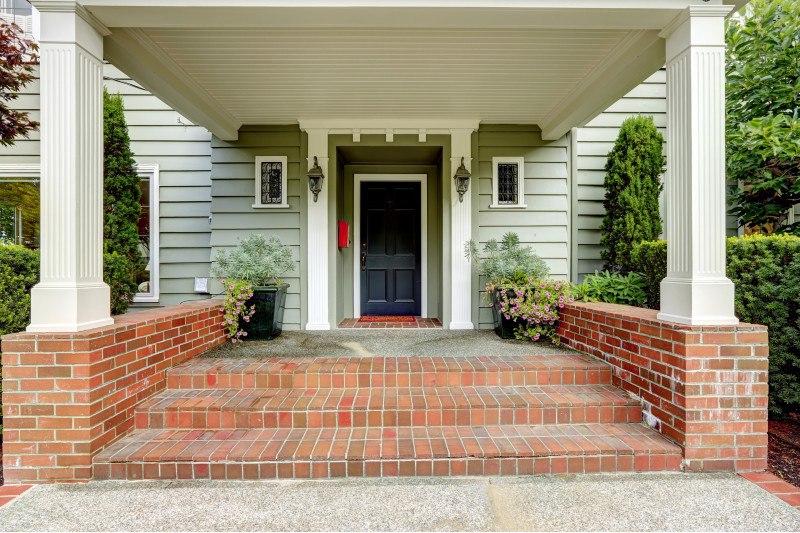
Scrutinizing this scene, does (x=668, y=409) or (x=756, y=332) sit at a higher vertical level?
(x=756, y=332)

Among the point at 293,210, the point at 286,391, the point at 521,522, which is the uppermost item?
the point at 293,210

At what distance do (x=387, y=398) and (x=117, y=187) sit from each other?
3.24 metres

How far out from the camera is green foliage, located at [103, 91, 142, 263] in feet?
12.6

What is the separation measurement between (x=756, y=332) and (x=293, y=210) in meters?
3.83

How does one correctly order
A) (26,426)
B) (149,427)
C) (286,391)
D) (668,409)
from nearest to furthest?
(26,426) → (668,409) → (149,427) → (286,391)

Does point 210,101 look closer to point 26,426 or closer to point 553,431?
point 26,426

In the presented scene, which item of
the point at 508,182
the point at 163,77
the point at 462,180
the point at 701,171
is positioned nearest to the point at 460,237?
the point at 462,180

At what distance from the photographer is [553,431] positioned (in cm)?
232

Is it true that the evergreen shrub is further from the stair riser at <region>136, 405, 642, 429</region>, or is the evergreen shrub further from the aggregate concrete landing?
the aggregate concrete landing

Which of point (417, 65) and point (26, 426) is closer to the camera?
point (26, 426)

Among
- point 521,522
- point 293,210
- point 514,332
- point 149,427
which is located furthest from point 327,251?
point 521,522

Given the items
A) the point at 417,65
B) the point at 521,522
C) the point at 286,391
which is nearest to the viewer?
Answer: the point at 521,522

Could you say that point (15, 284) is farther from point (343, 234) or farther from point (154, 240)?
point (343, 234)

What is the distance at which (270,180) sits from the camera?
14.5 feet
